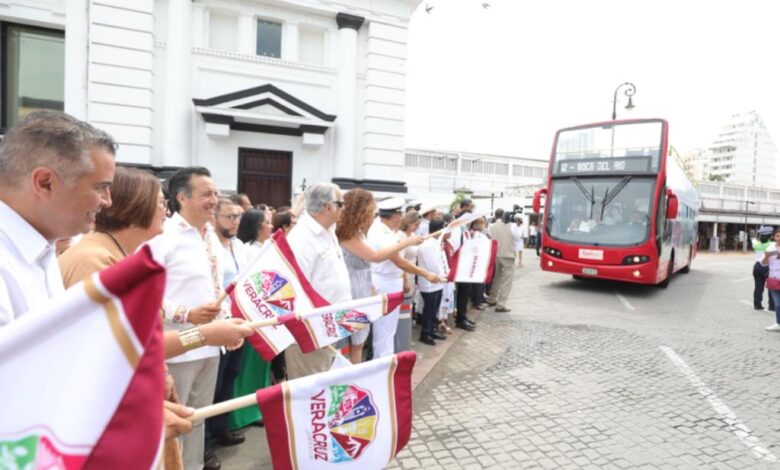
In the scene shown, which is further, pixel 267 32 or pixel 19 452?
pixel 267 32

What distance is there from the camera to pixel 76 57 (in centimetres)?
1090

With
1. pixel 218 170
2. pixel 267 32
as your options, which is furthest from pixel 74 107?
pixel 267 32

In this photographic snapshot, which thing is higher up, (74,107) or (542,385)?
(74,107)

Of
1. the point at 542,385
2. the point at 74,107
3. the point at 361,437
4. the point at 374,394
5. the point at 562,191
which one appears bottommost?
the point at 542,385

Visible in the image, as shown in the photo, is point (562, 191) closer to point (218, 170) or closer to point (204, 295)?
point (218, 170)

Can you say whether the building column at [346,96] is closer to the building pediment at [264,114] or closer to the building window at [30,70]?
the building pediment at [264,114]

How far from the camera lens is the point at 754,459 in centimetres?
343

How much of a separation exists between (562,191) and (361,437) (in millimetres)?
10394

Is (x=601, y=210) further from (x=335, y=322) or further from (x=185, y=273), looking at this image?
(x=185, y=273)

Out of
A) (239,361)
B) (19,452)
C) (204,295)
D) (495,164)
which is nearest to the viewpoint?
(19,452)

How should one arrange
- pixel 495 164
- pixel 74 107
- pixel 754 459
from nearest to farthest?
1. pixel 754 459
2. pixel 74 107
3. pixel 495 164

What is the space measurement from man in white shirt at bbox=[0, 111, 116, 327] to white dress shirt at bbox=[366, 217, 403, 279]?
340 cm

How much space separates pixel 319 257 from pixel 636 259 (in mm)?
8880

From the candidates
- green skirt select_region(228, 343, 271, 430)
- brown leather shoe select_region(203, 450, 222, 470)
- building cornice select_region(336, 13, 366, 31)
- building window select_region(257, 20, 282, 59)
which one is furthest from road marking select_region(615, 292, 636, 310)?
building window select_region(257, 20, 282, 59)
